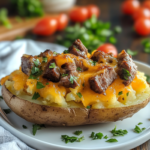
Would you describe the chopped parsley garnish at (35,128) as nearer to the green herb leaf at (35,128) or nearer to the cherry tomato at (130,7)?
the green herb leaf at (35,128)

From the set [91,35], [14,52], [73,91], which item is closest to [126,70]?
[73,91]

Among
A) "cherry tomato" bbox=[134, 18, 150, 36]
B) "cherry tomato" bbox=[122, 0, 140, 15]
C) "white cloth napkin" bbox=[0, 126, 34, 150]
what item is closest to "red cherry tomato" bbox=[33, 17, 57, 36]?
"cherry tomato" bbox=[134, 18, 150, 36]

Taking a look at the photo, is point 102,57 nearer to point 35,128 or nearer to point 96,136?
point 96,136

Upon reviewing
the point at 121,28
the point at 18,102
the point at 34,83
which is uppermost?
the point at 34,83

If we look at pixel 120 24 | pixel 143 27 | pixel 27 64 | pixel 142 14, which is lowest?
pixel 120 24

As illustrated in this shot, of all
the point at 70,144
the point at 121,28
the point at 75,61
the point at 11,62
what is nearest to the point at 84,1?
the point at 121,28

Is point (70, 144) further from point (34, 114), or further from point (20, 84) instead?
point (20, 84)

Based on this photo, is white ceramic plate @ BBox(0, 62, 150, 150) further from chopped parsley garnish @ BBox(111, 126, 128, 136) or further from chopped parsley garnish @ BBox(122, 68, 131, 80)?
chopped parsley garnish @ BBox(122, 68, 131, 80)
